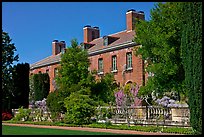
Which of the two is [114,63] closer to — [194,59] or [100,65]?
[100,65]

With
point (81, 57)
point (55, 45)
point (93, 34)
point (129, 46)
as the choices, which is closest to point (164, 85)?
point (81, 57)

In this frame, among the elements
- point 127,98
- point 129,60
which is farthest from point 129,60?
point 127,98

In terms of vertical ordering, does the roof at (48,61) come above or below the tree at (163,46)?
above

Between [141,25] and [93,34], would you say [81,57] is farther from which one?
[93,34]

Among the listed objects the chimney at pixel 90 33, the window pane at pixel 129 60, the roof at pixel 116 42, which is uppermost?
the chimney at pixel 90 33

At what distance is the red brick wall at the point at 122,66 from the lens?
38.8 meters

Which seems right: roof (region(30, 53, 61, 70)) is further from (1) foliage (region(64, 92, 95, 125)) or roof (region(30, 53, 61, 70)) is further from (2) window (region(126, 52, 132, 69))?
(1) foliage (region(64, 92, 95, 125))

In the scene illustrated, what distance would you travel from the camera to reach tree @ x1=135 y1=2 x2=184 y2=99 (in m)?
24.8

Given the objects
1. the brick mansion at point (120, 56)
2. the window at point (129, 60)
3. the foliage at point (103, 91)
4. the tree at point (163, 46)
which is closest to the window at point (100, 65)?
the brick mansion at point (120, 56)

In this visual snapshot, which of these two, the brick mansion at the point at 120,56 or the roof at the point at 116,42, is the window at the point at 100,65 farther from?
the roof at the point at 116,42

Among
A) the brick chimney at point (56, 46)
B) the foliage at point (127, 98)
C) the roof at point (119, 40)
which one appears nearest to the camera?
the foliage at point (127, 98)

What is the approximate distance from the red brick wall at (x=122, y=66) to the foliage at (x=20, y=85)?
8.33 metres

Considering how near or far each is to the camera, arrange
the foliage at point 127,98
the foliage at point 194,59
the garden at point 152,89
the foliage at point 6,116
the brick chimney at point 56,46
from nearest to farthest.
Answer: the foliage at point 194,59
the garden at point 152,89
the foliage at point 127,98
the foliage at point 6,116
the brick chimney at point 56,46

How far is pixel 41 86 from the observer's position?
1829 inches
